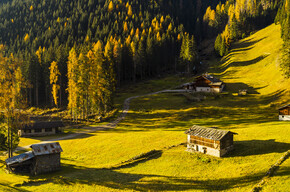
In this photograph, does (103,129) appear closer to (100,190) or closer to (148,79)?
(100,190)

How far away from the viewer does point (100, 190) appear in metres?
26.1

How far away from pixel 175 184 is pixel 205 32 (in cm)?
17434

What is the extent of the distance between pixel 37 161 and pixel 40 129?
24.7 m

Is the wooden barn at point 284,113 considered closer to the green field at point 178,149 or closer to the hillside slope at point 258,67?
the green field at point 178,149

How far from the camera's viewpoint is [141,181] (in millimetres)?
27500

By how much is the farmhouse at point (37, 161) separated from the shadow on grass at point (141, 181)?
2.33m

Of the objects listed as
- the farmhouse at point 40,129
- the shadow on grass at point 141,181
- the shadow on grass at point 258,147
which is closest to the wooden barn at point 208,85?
the shadow on grass at point 258,147

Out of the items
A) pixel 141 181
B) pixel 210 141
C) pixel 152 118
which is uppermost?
pixel 210 141

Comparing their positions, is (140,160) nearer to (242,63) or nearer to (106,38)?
(242,63)

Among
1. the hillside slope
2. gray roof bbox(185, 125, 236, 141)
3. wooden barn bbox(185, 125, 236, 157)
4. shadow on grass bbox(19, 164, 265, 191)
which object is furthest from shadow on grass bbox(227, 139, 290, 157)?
the hillside slope

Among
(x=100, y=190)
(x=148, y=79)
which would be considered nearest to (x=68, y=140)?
(x=100, y=190)

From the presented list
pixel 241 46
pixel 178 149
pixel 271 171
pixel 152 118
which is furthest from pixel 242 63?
pixel 271 171

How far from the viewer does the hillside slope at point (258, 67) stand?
6769cm

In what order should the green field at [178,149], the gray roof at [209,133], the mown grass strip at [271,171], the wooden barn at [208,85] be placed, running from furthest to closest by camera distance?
the wooden barn at [208,85] → the gray roof at [209,133] → the green field at [178,149] → the mown grass strip at [271,171]
